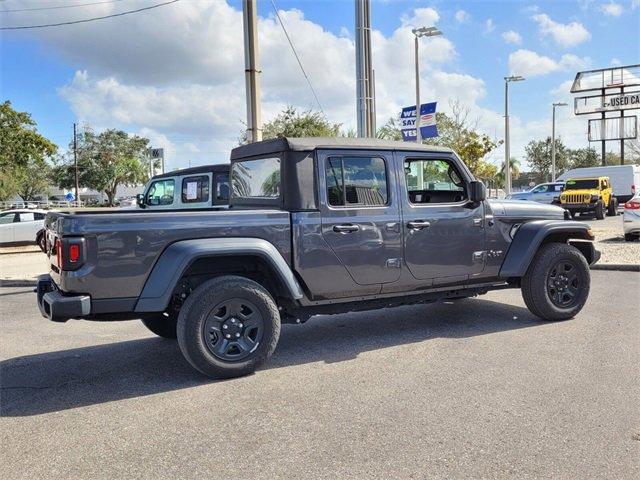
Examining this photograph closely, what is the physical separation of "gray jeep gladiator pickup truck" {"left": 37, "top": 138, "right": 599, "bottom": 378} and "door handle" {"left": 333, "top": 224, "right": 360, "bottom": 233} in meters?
0.01

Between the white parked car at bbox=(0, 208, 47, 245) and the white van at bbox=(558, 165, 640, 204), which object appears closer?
the white parked car at bbox=(0, 208, 47, 245)

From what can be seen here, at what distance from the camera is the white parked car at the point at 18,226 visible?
18.5 m

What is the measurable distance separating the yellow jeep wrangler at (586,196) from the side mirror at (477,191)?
64.8ft

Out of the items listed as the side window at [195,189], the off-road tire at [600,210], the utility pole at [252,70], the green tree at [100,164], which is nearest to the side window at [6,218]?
the side window at [195,189]

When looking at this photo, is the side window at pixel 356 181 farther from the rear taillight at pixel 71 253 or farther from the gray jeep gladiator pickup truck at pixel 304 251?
the rear taillight at pixel 71 253

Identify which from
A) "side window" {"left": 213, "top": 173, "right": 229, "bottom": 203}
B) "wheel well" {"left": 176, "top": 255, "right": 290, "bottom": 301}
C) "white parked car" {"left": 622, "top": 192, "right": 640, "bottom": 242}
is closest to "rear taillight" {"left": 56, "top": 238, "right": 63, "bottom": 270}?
"wheel well" {"left": 176, "top": 255, "right": 290, "bottom": 301}

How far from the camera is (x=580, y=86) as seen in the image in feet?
133

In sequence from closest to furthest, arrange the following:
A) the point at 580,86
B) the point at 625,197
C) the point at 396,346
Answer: the point at 396,346, the point at 625,197, the point at 580,86

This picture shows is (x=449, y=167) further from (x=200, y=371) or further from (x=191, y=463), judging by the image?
(x=191, y=463)

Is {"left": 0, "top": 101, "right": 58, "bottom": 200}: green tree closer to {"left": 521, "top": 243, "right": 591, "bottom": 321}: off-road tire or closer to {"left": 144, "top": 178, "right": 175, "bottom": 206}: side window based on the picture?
{"left": 144, "top": 178, "right": 175, "bottom": 206}: side window

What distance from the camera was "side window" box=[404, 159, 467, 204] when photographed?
226 inches

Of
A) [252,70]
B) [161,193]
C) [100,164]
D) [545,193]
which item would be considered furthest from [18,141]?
[100,164]

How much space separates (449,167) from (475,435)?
320 centimetres

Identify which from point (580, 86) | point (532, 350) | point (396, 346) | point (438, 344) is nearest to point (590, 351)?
point (532, 350)
